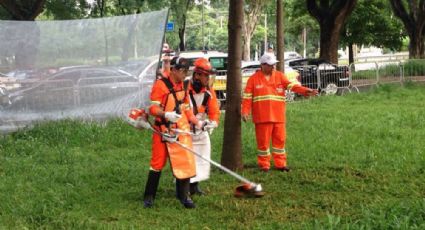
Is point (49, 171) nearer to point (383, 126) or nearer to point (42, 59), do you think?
point (42, 59)

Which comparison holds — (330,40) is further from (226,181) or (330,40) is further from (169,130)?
(169,130)

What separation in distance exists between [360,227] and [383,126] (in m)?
5.96

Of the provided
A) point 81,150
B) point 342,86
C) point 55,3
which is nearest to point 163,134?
point 81,150

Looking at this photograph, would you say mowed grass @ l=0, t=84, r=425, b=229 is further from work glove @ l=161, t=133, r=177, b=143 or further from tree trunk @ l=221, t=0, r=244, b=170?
work glove @ l=161, t=133, r=177, b=143

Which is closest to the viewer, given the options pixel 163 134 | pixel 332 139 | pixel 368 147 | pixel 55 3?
pixel 163 134

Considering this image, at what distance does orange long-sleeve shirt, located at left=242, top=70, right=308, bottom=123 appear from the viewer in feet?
24.2

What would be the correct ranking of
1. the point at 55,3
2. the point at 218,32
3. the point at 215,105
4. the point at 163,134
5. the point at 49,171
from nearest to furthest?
the point at 163,134 → the point at 215,105 → the point at 49,171 → the point at 55,3 → the point at 218,32

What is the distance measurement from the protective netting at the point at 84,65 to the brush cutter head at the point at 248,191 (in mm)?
4885

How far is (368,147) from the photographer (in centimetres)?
845

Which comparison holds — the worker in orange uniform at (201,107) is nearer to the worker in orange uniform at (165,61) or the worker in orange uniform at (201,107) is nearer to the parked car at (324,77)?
the worker in orange uniform at (165,61)

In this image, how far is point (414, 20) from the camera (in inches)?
1060

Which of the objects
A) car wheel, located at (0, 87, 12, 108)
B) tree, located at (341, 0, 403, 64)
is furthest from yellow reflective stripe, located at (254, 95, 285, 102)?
tree, located at (341, 0, 403, 64)

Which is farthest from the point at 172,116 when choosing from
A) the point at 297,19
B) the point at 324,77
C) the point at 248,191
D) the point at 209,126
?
the point at 297,19

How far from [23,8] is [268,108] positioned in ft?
39.6
